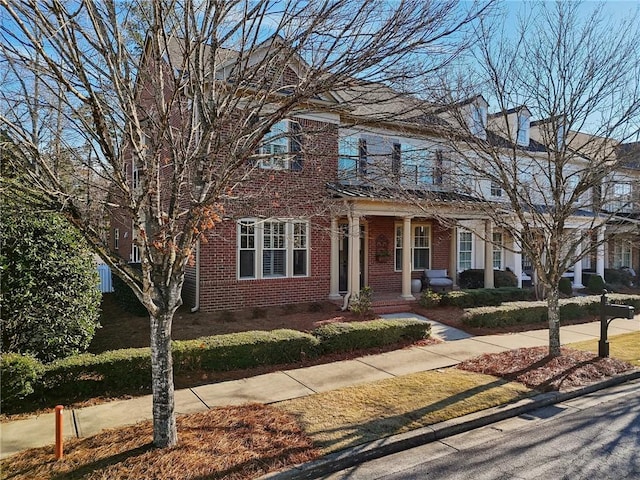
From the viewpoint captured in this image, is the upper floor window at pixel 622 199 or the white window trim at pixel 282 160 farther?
the upper floor window at pixel 622 199

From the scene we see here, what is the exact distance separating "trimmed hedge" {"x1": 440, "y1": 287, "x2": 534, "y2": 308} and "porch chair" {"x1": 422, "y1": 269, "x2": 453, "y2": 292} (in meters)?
2.44

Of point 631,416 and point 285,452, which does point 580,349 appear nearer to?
point 631,416

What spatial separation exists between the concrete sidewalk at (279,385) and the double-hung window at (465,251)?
25.9 ft

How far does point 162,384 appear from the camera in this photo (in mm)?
4480

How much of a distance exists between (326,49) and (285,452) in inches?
170

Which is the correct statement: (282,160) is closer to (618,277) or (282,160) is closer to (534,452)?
(534,452)

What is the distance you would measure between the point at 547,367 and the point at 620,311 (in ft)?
6.13

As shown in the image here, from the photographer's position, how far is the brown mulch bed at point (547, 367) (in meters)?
6.97

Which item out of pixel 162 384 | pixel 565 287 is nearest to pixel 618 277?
pixel 565 287

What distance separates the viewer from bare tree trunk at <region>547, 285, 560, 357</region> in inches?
315

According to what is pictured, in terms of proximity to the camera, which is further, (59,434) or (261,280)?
(261,280)

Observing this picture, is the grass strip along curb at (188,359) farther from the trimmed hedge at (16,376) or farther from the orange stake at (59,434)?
the orange stake at (59,434)

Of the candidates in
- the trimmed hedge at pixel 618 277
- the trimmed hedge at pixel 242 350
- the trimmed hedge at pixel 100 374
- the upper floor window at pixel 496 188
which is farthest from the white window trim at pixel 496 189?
the trimmed hedge at pixel 618 277

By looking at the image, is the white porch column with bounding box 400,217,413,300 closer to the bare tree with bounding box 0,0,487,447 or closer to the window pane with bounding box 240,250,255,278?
the window pane with bounding box 240,250,255,278
